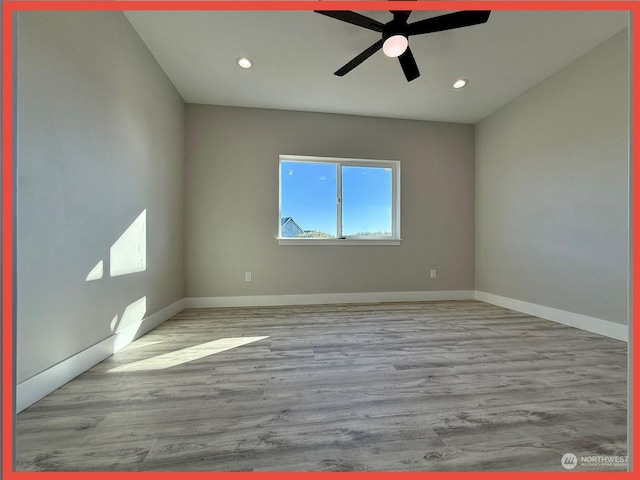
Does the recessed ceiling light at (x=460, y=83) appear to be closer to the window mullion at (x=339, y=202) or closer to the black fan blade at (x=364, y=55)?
the black fan blade at (x=364, y=55)

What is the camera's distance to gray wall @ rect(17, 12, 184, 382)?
3.81 ft

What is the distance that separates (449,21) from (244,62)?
1.66m

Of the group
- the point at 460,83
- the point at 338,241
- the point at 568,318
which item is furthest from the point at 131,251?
the point at 568,318

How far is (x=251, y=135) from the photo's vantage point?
3.18 m

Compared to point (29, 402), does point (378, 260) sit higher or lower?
higher

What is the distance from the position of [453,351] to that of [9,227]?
2097mm

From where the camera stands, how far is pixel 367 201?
139 inches

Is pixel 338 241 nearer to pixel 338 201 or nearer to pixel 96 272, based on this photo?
pixel 338 201

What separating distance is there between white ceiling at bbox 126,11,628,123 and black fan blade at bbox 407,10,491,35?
247mm

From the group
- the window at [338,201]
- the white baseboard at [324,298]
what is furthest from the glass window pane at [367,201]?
the white baseboard at [324,298]

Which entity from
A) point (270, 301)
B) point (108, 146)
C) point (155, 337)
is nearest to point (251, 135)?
point (108, 146)

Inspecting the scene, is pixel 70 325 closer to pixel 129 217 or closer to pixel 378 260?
pixel 129 217

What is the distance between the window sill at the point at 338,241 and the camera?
324 cm

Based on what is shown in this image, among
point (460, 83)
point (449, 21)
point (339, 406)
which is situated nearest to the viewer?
point (339, 406)
